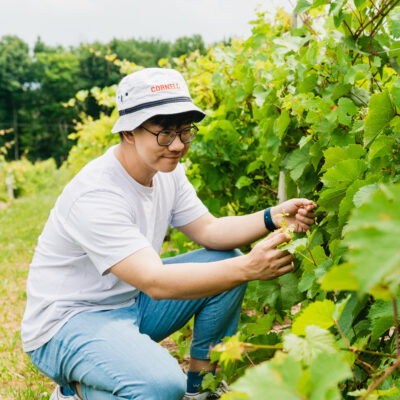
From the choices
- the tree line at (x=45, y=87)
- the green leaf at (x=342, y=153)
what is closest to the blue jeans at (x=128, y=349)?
the green leaf at (x=342, y=153)

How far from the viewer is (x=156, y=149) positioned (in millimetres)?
2064

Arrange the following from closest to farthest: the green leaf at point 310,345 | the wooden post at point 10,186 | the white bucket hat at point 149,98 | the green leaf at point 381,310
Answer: the green leaf at point 310,345
the green leaf at point 381,310
the white bucket hat at point 149,98
the wooden post at point 10,186

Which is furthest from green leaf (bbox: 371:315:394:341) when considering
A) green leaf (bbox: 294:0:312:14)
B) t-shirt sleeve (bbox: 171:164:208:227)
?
t-shirt sleeve (bbox: 171:164:208:227)

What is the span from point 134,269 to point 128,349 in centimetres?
35

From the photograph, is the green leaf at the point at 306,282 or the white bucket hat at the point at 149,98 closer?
the green leaf at the point at 306,282

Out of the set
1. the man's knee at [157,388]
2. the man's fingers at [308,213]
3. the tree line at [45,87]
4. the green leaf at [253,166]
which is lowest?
the man's knee at [157,388]

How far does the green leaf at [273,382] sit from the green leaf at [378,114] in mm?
798

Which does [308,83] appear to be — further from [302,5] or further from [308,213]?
[308,213]

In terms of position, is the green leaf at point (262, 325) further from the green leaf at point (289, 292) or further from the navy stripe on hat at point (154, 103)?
the navy stripe on hat at point (154, 103)

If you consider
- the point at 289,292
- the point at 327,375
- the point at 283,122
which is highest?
the point at 283,122

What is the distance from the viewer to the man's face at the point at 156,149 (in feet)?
Answer: 6.73

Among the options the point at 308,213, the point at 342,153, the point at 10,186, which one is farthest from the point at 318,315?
the point at 10,186

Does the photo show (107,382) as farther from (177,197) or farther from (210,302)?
(177,197)

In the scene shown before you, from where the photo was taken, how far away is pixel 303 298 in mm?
2004
